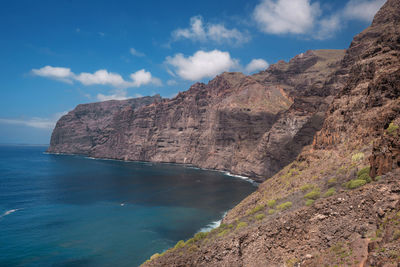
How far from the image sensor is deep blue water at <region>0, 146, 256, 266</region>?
46256 millimetres

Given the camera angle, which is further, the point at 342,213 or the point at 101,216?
the point at 101,216

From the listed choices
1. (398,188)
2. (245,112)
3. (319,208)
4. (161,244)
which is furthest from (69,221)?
(245,112)

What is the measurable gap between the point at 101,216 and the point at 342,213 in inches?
2541

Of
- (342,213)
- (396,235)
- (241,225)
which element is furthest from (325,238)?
(241,225)

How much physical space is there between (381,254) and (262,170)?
375 ft

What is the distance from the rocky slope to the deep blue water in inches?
1075

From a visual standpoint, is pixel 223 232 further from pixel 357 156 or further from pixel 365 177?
pixel 357 156

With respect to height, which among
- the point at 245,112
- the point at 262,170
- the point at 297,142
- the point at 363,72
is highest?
the point at 245,112

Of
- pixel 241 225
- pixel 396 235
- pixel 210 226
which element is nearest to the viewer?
pixel 396 235

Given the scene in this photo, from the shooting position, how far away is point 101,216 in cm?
6862

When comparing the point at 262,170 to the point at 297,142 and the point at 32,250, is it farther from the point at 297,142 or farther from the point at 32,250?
the point at 32,250

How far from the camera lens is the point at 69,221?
6406 centimetres

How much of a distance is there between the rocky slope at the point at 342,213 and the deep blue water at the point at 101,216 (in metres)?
27.3

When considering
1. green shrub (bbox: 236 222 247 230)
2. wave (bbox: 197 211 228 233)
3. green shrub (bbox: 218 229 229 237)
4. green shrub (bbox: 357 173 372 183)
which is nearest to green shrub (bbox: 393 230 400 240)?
green shrub (bbox: 357 173 372 183)
